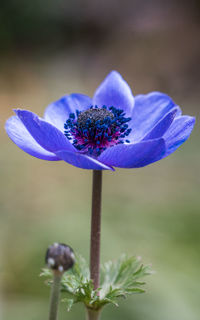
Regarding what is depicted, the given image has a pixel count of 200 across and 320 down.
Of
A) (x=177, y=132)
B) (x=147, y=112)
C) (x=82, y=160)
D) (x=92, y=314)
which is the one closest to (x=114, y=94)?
(x=147, y=112)

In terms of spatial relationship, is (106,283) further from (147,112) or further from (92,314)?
(147,112)

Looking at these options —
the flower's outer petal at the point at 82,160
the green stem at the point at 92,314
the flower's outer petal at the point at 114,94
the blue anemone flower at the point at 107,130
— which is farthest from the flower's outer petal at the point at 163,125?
the green stem at the point at 92,314

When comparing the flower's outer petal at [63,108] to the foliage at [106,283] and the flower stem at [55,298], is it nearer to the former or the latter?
the foliage at [106,283]

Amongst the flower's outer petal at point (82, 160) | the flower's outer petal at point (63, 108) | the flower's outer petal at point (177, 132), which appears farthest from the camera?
the flower's outer petal at point (63, 108)

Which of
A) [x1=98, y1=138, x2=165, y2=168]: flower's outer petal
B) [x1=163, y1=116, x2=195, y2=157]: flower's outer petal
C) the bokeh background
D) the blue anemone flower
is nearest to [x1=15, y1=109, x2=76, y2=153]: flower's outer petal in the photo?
the blue anemone flower

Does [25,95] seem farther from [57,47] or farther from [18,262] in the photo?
[18,262]
